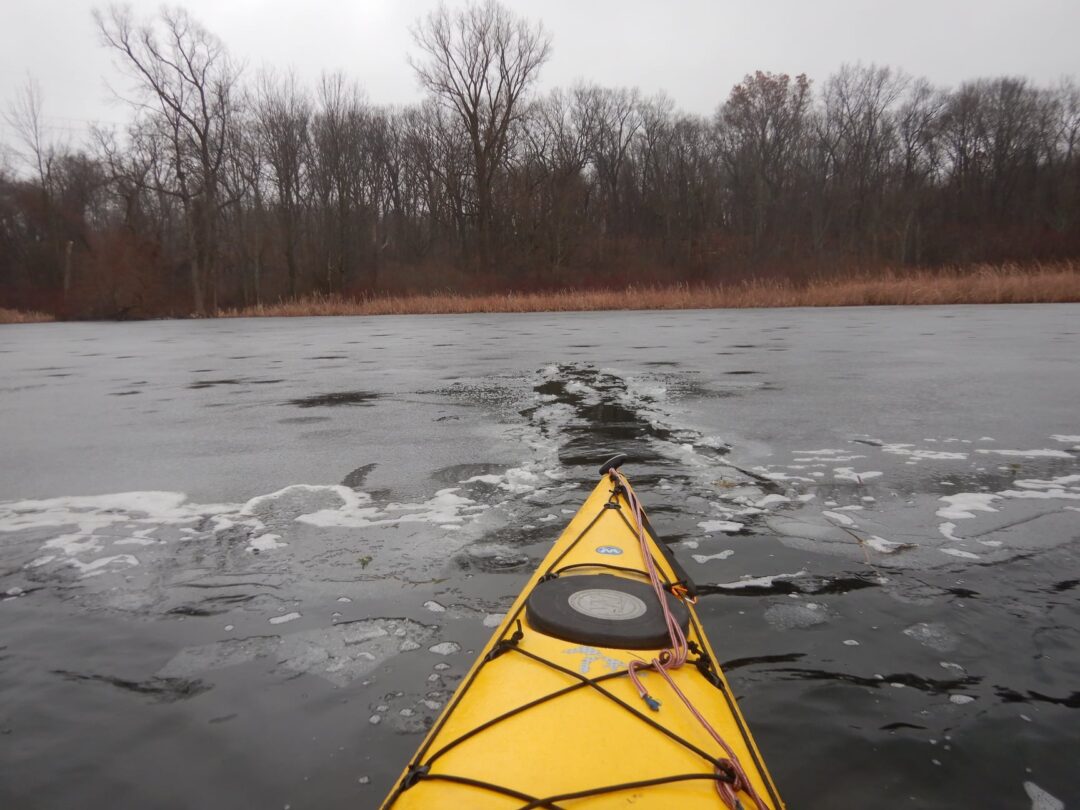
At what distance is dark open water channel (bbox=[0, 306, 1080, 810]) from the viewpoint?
5.87 ft

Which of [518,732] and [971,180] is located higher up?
[971,180]

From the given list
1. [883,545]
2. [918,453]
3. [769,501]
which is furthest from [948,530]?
[918,453]

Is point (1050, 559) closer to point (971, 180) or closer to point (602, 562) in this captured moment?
point (602, 562)

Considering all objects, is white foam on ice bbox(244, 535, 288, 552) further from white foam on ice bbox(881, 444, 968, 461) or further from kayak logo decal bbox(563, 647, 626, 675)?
white foam on ice bbox(881, 444, 968, 461)

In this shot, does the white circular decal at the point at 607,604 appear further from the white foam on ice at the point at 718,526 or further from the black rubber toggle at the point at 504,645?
the white foam on ice at the point at 718,526

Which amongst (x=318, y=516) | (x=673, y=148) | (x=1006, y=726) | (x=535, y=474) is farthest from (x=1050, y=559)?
(x=673, y=148)

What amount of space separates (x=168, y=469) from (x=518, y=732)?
386cm

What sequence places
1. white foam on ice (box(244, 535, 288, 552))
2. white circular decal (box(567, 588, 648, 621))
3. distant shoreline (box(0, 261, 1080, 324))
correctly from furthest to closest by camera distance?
distant shoreline (box(0, 261, 1080, 324)) < white foam on ice (box(244, 535, 288, 552)) < white circular decal (box(567, 588, 648, 621))

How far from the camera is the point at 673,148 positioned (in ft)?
138

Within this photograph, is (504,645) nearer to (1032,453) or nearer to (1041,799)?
(1041,799)

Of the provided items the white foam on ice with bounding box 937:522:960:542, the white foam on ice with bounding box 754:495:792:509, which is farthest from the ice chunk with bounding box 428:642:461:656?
the white foam on ice with bounding box 937:522:960:542

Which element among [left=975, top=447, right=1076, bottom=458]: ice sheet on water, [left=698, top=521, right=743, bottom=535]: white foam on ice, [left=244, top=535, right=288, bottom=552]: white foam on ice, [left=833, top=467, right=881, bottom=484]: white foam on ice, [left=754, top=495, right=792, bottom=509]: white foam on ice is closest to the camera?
[left=244, top=535, right=288, bottom=552]: white foam on ice

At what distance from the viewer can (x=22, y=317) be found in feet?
105

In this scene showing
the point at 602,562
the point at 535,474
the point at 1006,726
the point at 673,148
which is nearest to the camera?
the point at 1006,726
